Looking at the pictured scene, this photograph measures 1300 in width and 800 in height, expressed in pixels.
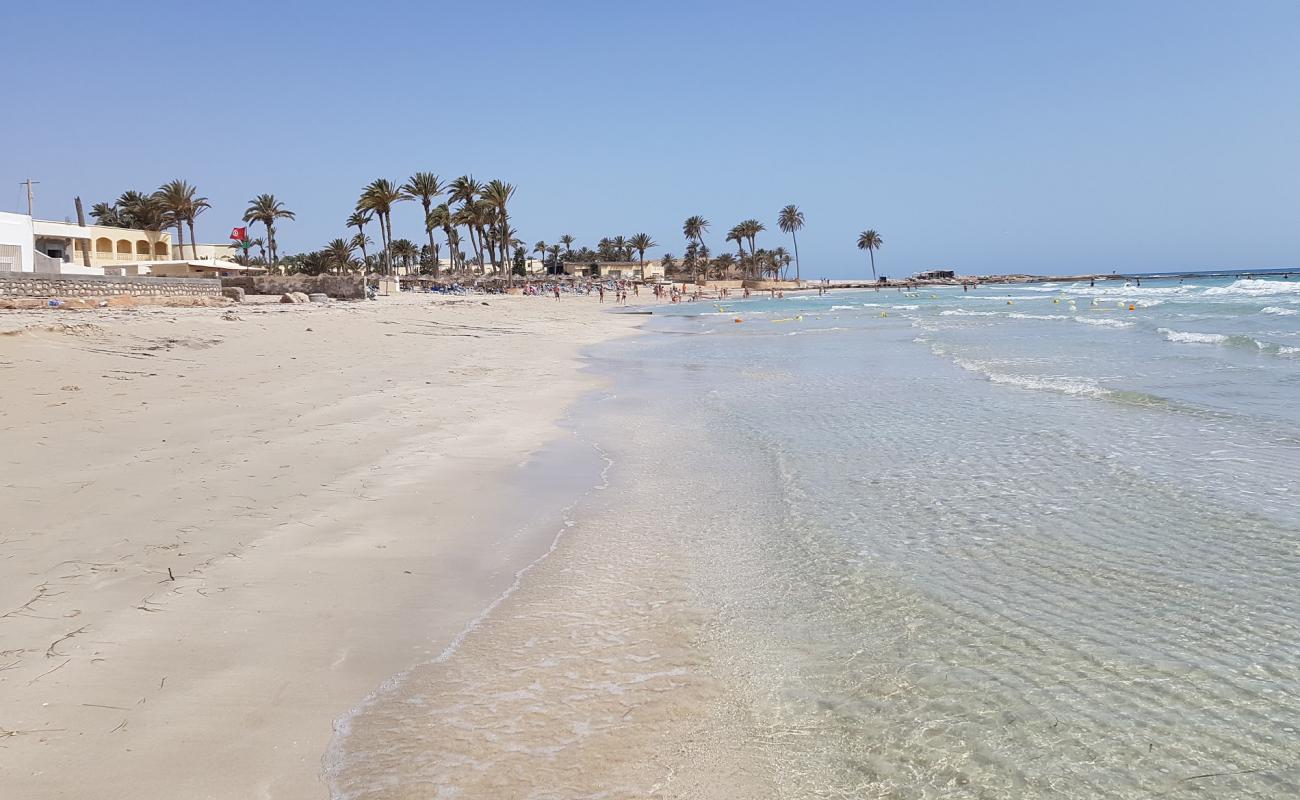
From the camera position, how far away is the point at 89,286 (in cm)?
2242

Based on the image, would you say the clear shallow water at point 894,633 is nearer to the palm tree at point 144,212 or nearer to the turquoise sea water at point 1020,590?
the turquoise sea water at point 1020,590

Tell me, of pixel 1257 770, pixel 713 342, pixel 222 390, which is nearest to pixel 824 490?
pixel 1257 770

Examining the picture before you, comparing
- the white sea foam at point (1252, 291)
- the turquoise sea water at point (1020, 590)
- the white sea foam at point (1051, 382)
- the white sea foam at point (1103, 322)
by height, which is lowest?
the turquoise sea water at point (1020, 590)

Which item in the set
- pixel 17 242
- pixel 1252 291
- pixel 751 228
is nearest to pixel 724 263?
pixel 751 228

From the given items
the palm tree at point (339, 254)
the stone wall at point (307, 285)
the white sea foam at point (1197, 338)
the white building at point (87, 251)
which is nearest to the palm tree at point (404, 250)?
the palm tree at point (339, 254)

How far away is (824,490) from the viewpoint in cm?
679

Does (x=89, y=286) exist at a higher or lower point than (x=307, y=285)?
lower

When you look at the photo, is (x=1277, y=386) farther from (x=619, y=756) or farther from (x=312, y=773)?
(x=312, y=773)

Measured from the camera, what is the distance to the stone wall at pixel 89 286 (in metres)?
20.3

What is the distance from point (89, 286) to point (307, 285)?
12.4 meters

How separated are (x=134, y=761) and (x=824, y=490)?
524 centimetres

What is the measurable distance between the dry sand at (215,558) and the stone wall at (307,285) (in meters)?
23.5

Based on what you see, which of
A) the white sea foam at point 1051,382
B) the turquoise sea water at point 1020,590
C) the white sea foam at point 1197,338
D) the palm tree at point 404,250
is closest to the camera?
the turquoise sea water at point 1020,590

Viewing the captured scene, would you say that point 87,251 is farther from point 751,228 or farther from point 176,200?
point 751,228
